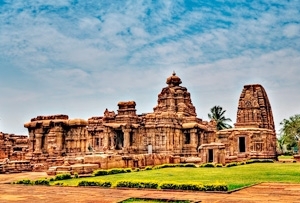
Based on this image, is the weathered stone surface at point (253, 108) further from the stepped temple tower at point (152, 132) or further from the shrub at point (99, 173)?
the shrub at point (99, 173)

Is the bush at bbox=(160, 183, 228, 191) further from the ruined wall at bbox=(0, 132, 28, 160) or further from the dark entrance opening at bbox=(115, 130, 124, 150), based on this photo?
the dark entrance opening at bbox=(115, 130, 124, 150)

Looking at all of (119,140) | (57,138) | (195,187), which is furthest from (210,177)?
(119,140)

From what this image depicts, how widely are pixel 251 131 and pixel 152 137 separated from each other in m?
10.8

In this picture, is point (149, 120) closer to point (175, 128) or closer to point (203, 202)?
point (175, 128)

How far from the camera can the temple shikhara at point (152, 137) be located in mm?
26297

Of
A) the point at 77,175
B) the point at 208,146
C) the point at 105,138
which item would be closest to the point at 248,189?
the point at 77,175

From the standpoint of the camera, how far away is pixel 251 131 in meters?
40.9

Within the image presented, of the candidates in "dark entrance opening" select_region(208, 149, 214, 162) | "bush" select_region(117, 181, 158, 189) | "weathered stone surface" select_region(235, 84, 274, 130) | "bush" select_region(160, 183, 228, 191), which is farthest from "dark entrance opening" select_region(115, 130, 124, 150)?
"bush" select_region(160, 183, 228, 191)

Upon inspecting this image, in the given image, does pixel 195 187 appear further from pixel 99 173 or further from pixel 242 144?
pixel 242 144

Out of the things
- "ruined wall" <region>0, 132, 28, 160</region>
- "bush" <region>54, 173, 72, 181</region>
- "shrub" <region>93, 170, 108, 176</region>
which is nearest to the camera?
"bush" <region>54, 173, 72, 181</region>

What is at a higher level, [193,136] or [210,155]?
[193,136]

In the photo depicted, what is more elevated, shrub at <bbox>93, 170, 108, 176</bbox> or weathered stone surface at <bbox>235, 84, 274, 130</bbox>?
weathered stone surface at <bbox>235, 84, 274, 130</bbox>

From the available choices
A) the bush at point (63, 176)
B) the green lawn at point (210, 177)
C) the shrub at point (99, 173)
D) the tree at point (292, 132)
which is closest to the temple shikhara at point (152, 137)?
the shrub at point (99, 173)

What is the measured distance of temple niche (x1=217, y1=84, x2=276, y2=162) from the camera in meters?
40.5
